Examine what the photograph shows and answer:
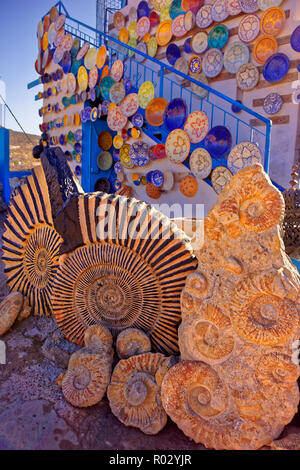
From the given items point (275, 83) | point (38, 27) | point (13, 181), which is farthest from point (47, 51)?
point (275, 83)

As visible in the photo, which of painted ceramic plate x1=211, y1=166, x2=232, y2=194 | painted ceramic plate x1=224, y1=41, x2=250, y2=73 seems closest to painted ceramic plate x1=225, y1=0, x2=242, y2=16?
painted ceramic plate x1=224, y1=41, x2=250, y2=73

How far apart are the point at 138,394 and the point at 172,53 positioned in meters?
6.10

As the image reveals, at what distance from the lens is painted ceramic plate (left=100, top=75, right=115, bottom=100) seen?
18.9 ft

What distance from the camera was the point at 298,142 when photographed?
4547 mm

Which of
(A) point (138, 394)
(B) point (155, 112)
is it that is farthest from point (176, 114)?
(A) point (138, 394)

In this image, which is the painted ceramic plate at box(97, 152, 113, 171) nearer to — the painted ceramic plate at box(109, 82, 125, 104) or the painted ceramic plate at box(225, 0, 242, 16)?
the painted ceramic plate at box(109, 82, 125, 104)

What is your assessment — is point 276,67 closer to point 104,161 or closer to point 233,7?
point 233,7

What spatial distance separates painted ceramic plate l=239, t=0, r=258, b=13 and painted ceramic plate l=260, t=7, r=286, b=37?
0.72 ft

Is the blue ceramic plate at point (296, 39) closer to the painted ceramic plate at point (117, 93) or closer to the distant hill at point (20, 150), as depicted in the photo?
the painted ceramic plate at point (117, 93)

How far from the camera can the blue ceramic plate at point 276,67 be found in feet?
14.8

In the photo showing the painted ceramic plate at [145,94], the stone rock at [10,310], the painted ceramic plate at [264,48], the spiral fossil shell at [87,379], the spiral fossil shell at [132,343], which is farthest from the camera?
the painted ceramic plate at [145,94]

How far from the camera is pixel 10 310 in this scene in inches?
87.4

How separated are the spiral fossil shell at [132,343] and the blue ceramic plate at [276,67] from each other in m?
4.30

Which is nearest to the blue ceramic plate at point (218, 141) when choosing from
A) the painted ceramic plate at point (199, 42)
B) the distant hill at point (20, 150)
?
the painted ceramic plate at point (199, 42)
